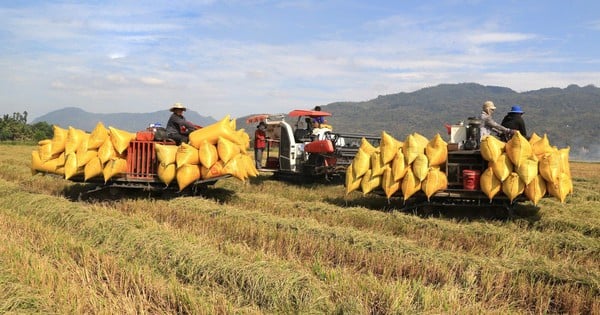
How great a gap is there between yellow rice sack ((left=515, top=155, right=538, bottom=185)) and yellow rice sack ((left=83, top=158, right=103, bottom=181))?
6960 millimetres

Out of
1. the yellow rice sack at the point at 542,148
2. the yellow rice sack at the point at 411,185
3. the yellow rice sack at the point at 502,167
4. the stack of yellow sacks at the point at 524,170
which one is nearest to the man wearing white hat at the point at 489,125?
the yellow rice sack at the point at 542,148

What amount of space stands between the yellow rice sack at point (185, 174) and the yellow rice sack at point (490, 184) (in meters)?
4.82

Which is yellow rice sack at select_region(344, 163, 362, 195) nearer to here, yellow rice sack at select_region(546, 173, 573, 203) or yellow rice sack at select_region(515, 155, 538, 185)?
yellow rice sack at select_region(515, 155, 538, 185)

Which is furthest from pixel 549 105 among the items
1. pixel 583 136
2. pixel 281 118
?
pixel 281 118

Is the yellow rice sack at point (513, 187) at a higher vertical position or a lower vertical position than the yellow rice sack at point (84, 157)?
lower

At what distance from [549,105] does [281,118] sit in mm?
173278

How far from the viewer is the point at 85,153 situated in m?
8.45

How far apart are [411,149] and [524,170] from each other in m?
1.68

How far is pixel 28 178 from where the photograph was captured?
39.1ft

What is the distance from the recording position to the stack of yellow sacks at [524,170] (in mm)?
6820

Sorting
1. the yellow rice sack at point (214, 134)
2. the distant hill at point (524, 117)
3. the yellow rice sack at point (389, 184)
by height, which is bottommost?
the yellow rice sack at point (389, 184)

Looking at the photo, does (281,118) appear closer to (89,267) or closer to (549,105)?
(89,267)

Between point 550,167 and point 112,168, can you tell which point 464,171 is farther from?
point 112,168

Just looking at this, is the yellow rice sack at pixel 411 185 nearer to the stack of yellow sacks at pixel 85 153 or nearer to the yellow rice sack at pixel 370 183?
the yellow rice sack at pixel 370 183
